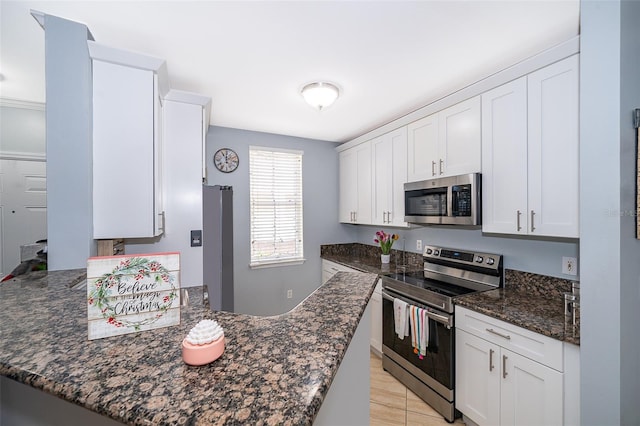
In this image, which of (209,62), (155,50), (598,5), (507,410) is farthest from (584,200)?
(155,50)

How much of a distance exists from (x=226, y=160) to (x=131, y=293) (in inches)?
112

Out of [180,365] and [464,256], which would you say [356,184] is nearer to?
[464,256]

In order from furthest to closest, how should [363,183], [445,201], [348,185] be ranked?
1. [348,185]
2. [363,183]
3. [445,201]

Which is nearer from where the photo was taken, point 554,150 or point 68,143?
point 68,143

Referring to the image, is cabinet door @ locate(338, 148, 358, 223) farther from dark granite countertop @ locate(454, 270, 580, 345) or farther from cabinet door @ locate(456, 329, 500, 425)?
cabinet door @ locate(456, 329, 500, 425)

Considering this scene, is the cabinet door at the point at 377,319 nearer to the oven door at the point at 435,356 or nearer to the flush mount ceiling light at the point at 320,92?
the oven door at the point at 435,356

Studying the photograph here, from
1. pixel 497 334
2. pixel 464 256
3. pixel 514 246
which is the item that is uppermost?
pixel 514 246

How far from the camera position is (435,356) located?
7.07ft

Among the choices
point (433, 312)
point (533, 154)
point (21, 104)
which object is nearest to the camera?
point (533, 154)

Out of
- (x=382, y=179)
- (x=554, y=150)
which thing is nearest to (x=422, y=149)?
(x=382, y=179)

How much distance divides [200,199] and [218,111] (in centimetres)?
109

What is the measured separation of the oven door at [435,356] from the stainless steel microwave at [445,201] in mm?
749

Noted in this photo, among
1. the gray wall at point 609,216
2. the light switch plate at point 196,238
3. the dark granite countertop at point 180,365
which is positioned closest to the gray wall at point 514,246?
the gray wall at point 609,216

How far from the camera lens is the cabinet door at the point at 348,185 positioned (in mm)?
3724
